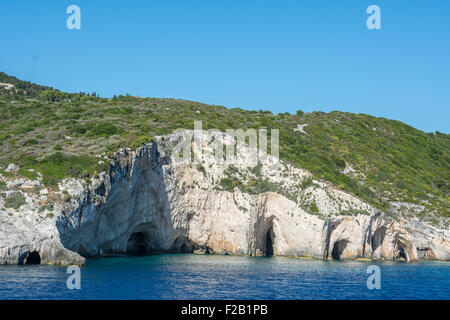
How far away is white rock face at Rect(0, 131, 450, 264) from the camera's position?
171 ft

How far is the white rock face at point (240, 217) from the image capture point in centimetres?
5203

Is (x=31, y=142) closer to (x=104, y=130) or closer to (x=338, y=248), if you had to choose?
(x=104, y=130)

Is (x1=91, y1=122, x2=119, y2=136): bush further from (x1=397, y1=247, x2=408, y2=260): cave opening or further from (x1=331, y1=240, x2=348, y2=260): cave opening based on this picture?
(x1=397, y1=247, x2=408, y2=260): cave opening

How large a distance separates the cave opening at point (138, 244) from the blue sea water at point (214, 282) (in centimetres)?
1195

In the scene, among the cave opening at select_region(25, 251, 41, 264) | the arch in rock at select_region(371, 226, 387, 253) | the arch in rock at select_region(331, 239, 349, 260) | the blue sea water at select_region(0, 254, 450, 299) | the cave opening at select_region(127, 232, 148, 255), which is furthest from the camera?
the arch in rock at select_region(371, 226, 387, 253)

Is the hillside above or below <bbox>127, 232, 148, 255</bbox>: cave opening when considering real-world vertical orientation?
above

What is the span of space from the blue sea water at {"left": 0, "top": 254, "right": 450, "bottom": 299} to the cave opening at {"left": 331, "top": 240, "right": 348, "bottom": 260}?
1046 centimetres

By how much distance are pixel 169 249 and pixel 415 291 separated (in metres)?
32.8

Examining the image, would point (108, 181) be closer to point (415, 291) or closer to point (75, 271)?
point (75, 271)

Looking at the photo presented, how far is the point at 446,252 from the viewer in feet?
196

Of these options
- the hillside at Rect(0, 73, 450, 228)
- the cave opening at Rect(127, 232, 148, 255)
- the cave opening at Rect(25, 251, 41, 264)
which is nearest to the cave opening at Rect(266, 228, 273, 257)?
the hillside at Rect(0, 73, 450, 228)

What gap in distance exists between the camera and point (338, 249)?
55531 millimetres

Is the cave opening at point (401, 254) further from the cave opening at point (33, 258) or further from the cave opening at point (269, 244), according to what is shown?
the cave opening at point (33, 258)
